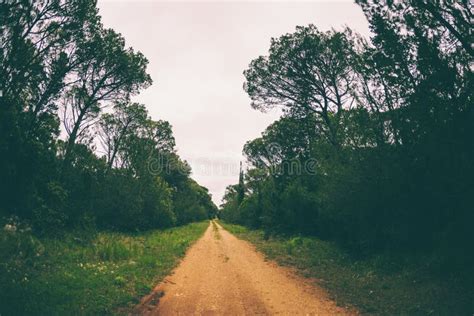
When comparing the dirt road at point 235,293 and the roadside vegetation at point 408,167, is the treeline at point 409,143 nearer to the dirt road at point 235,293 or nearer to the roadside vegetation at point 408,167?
the roadside vegetation at point 408,167

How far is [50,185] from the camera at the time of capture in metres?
11.8

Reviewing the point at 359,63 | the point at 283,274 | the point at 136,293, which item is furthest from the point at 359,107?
the point at 136,293

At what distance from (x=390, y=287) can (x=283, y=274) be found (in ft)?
13.1

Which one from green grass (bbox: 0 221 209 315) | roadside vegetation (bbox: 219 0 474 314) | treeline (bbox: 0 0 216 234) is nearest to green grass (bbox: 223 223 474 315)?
roadside vegetation (bbox: 219 0 474 314)

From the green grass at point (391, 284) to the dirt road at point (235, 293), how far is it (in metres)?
0.89

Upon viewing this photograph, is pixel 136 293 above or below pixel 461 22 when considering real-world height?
below

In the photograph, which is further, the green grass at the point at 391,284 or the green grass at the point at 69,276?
the green grass at the point at 391,284

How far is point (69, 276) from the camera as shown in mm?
8734

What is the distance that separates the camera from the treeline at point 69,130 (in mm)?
9102

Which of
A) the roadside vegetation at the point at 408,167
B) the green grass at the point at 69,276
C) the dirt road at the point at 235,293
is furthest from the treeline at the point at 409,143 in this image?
the green grass at the point at 69,276

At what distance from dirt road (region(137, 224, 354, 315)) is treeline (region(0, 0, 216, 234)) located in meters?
5.65

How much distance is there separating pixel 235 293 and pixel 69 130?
1809 centimetres

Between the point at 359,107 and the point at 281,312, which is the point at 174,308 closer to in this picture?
the point at 281,312

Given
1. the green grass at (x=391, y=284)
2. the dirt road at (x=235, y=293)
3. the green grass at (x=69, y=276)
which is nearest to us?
the green grass at (x=69, y=276)
